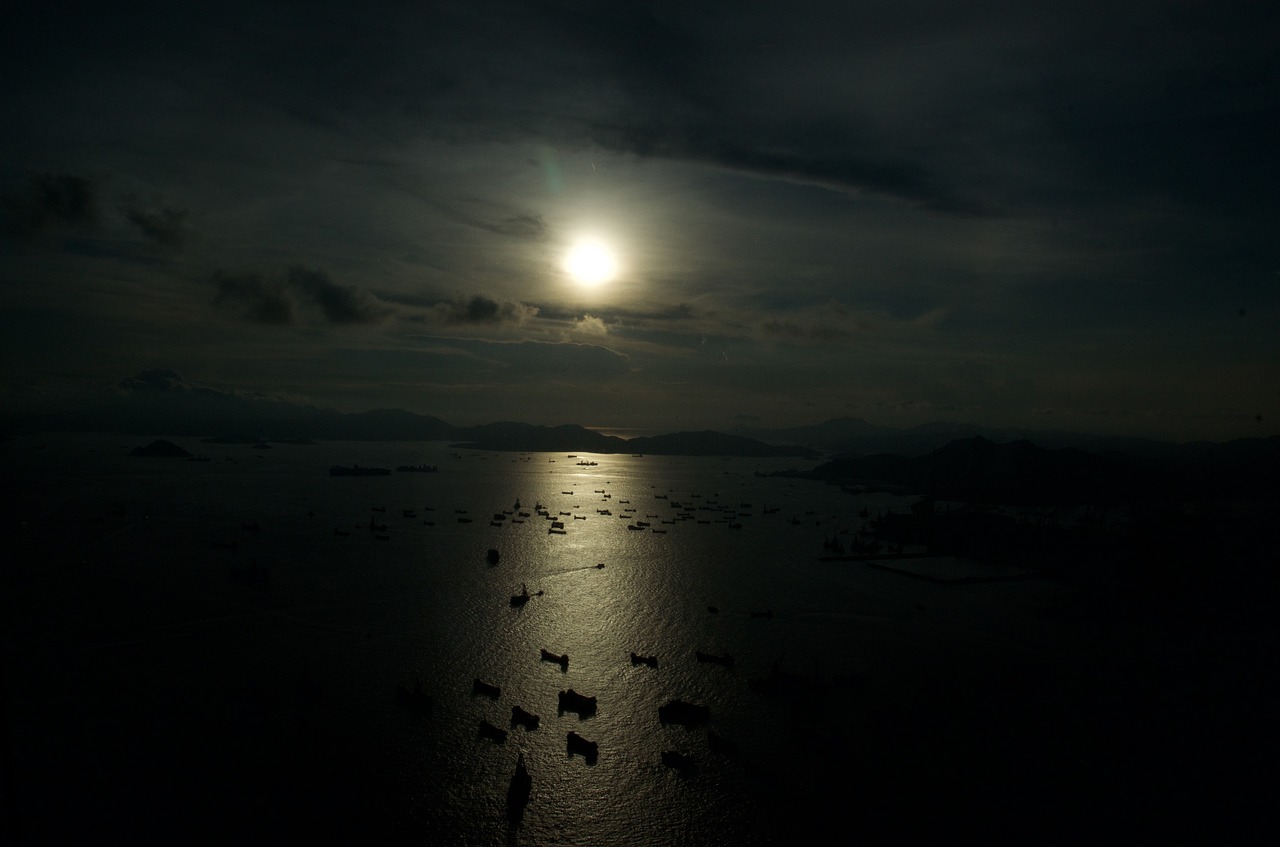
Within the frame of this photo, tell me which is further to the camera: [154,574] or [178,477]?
[178,477]

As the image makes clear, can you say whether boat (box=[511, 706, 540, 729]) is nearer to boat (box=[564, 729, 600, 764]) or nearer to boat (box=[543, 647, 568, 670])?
boat (box=[564, 729, 600, 764])

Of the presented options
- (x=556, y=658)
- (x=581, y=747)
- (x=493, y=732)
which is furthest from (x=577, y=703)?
(x=556, y=658)

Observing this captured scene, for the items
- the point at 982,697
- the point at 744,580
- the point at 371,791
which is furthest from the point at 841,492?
the point at 371,791

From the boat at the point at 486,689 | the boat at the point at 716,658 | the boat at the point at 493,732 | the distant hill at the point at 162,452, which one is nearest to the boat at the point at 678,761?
the boat at the point at 493,732

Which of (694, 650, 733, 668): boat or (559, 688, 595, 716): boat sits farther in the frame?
(694, 650, 733, 668): boat

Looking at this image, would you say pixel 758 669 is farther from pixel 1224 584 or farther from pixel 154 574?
pixel 154 574

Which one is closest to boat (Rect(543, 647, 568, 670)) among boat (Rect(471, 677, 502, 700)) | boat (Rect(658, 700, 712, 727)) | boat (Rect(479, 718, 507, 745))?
boat (Rect(471, 677, 502, 700))
